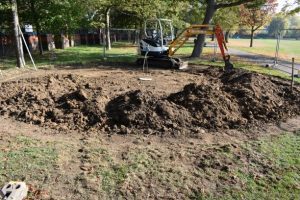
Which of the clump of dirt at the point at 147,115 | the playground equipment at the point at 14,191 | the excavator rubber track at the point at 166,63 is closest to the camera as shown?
the playground equipment at the point at 14,191

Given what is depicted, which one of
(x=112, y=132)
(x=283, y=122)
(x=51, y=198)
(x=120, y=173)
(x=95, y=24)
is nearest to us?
(x=51, y=198)

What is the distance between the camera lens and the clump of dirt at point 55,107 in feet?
25.6

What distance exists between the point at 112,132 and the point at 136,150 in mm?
1121

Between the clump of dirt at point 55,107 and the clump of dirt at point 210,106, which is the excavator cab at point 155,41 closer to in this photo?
the clump of dirt at point 55,107

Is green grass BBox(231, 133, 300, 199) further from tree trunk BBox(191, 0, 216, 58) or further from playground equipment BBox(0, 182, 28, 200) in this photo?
tree trunk BBox(191, 0, 216, 58)

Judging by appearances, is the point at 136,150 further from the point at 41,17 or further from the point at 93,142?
the point at 41,17

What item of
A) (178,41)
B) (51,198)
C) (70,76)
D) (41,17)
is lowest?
(51,198)

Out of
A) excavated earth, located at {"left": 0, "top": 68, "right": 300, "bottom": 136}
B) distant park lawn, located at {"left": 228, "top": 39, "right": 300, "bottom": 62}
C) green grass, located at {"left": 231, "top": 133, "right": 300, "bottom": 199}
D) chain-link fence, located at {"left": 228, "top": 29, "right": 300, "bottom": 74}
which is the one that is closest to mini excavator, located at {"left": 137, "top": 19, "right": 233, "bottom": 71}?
chain-link fence, located at {"left": 228, "top": 29, "right": 300, "bottom": 74}

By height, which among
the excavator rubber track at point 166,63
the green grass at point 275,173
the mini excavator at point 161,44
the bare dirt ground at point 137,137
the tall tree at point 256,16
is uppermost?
the tall tree at point 256,16

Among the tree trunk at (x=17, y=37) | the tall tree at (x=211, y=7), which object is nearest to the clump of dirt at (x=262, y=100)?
the tree trunk at (x=17, y=37)

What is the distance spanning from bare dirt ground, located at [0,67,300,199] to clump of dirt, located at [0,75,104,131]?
0.03 m

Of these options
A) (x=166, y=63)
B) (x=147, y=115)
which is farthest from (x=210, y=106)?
(x=166, y=63)

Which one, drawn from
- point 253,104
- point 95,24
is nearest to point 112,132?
point 253,104

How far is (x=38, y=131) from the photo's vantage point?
7398mm
